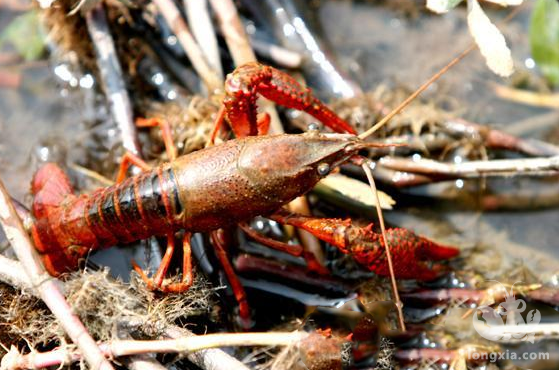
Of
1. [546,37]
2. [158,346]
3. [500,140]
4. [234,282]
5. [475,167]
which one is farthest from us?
[500,140]

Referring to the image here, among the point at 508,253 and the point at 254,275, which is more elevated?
the point at 254,275

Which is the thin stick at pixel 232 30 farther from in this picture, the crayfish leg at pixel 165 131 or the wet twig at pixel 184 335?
the wet twig at pixel 184 335

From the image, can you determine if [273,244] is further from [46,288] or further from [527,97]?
[527,97]

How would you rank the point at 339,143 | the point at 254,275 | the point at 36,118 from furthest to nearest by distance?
1. the point at 36,118
2. the point at 254,275
3. the point at 339,143

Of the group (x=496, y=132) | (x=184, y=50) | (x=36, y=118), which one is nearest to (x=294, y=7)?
A: (x=184, y=50)

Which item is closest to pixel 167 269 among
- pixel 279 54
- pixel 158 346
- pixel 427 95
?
pixel 158 346

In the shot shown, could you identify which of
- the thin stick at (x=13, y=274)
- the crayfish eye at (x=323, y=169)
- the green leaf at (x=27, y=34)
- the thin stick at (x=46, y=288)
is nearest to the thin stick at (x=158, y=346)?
the thin stick at (x=46, y=288)

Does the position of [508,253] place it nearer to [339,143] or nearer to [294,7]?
[339,143]

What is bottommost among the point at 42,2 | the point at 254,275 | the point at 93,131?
the point at 254,275
